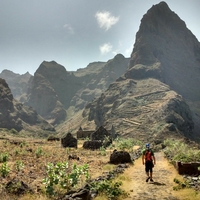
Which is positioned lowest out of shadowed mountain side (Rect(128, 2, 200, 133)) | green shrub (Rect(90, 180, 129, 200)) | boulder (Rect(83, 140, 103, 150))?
boulder (Rect(83, 140, 103, 150))

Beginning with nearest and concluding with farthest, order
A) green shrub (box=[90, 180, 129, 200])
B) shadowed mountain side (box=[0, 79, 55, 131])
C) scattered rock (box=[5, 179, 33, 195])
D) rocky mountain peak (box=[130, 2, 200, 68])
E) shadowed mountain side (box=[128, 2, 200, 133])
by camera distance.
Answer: scattered rock (box=[5, 179, 33, 195]), green shrub (box=[90, 180, 129, 200]), shadowed mountain side (box=[0, 79, 55, 131]), shadowed mountain side (box=[128, 2, 200, 133]), rocky mountain peak (box=[130, 2, 200, 68])

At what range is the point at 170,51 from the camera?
484 feet

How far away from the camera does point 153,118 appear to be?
243 feet

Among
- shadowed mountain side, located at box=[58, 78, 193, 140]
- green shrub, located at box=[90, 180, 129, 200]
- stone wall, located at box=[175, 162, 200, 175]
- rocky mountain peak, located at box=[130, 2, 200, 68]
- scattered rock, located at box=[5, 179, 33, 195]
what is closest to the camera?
scattered rock, located at box=[5, 179, 33, 195]

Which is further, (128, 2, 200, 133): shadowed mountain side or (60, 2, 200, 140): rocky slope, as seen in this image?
(128, 2, 200, 133): shadowed mountain side

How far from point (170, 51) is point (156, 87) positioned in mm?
65937

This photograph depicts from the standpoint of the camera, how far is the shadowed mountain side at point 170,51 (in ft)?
433

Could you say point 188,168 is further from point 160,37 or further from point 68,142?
point 160,37

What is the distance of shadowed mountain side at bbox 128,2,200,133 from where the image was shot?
132000mm

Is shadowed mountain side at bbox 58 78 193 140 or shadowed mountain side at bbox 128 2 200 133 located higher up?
shadowed mountain side at bbox 128 2 200 133

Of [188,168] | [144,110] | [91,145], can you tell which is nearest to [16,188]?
[188,168]

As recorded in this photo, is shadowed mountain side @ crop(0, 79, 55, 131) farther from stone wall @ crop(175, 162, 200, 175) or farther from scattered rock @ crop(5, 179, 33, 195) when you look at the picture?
stone wall @ crop(175, 162, 200, 175)

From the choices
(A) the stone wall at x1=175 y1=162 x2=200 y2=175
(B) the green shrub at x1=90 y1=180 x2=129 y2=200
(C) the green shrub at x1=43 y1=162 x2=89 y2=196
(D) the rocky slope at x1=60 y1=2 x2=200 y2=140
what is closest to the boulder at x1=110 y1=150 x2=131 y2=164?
(A) the stone wall at x1=175 y1=162 x2=200 y2=175

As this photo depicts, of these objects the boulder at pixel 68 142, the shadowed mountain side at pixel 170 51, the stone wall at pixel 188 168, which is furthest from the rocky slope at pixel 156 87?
the stone wall at pixel 188 168
